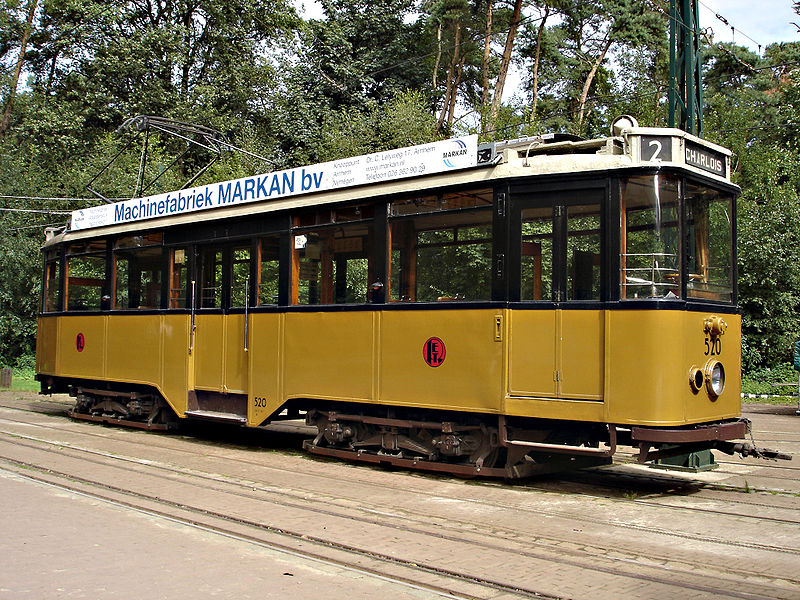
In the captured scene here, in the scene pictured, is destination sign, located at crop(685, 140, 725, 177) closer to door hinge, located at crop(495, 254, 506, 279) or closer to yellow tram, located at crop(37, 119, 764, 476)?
yellow tram, located at crop(37, 119, 764, 476)

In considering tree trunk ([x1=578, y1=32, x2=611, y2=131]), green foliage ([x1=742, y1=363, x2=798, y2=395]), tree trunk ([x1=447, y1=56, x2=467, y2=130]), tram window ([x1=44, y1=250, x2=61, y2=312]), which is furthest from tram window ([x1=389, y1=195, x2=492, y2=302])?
tree trunk ([x1=447, y1=56, x2=467, y2=130])

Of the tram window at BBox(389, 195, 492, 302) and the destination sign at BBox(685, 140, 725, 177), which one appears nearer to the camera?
the destination sign at BBox(685, 140, 725, 177)

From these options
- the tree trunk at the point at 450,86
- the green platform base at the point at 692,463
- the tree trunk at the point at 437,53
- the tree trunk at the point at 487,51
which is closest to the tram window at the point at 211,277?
the green platform base at the point at 692,463

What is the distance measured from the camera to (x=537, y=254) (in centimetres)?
901

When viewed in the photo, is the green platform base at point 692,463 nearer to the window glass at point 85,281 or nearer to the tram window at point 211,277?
the tram window at point 211,277

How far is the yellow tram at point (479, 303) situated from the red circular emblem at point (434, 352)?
0.09ft

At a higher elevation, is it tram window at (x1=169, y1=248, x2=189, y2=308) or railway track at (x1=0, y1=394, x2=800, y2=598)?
tram window at (x1=169, y1=248, x2=189, y2=308)

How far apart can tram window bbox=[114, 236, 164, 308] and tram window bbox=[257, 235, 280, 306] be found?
2.63 meters

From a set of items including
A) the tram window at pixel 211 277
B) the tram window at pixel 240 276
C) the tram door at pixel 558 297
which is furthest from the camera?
the tram window at pixel 211 277

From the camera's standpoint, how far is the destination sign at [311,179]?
9711mm

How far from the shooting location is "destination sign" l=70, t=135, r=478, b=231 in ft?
31.9

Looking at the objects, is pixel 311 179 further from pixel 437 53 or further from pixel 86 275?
pixel 437 53

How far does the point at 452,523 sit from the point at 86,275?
1059 cm

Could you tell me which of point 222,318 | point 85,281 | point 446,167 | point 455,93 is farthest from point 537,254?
point 455,93
